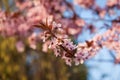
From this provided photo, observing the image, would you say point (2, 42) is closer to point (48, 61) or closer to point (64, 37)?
point (48, 61)

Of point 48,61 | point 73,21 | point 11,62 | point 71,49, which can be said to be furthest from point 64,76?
point 71,49

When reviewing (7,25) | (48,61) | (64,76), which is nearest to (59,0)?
(7,25)

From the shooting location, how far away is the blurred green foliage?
18.8 ft

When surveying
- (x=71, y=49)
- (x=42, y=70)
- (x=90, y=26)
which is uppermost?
(x=71, y=49)

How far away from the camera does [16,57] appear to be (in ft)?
20.4

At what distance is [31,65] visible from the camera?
671 cm

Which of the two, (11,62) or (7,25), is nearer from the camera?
(7,25)

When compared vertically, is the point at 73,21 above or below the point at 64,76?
above

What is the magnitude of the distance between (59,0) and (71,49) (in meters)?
2.81

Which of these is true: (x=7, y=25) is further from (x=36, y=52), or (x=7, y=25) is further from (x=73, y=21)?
(x=36, y=52)

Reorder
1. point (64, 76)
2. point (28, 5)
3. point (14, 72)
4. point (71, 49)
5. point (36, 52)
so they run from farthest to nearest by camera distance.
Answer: point (36, 52)
point (14, 72)
point (64, 76)
point (28, 5)
point (71, 49)

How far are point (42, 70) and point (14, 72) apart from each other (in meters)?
0.56

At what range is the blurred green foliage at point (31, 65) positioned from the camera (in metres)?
5.72

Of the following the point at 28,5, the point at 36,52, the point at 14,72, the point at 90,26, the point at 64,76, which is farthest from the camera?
the point at 36,52
